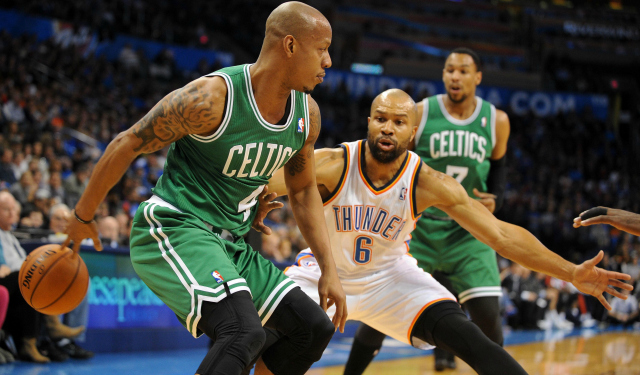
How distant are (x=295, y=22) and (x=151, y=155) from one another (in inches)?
393

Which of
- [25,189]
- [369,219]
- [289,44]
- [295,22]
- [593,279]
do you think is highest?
[295,22]

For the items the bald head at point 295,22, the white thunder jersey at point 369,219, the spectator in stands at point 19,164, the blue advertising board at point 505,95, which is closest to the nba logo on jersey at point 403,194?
the white thunder jersey at point 369,219

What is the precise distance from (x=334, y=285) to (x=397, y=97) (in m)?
1.43

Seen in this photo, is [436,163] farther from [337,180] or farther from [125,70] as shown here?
[125,70]

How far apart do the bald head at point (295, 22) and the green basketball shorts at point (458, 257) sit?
8.40 feet

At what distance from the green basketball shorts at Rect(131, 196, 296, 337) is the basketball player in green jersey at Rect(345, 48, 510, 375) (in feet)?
7.37

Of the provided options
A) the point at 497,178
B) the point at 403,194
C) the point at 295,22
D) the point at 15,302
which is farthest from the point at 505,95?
the point at 295,22

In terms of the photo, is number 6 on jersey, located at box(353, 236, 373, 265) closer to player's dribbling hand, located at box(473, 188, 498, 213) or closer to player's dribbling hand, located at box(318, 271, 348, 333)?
player's dribbling hand, located at box(318, 271, 348, 333)

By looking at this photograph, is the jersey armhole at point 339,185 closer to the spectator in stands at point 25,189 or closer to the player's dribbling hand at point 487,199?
the player's dribbling hand at point 487,199

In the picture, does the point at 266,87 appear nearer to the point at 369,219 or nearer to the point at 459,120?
the point at 369,219

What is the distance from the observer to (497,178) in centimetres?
555

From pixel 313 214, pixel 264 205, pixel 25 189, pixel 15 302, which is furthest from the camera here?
pixel 25 189

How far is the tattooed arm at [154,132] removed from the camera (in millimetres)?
2838

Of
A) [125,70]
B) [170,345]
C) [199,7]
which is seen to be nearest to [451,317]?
[170,345]
